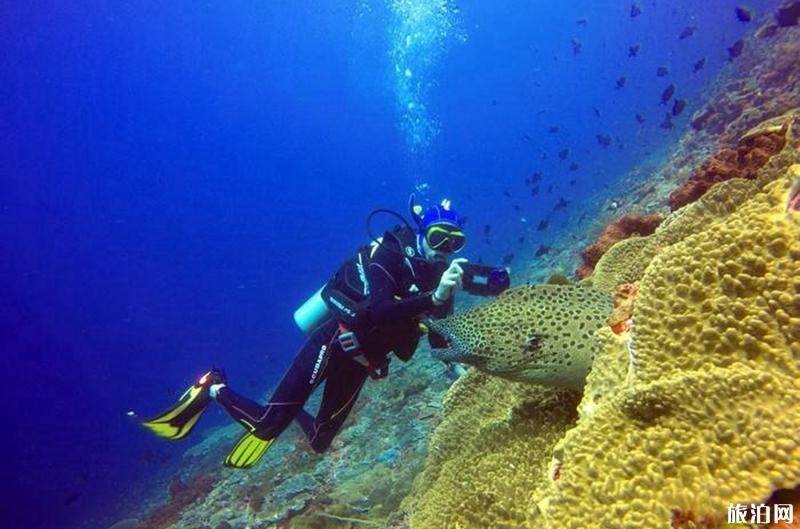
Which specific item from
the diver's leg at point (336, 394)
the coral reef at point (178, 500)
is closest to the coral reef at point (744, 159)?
the diver's leg at point (336, 394)

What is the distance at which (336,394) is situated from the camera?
598 centimetres

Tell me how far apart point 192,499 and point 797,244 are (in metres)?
12.6

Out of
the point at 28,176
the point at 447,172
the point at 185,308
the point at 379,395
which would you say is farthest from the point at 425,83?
the point at 379,395

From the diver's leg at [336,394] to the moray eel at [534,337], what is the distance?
11.0ft

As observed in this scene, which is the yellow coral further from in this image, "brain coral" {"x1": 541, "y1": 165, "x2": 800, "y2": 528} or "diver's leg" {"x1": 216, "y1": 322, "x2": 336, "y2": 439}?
"diver's leg" {"x1": 216, "y1": 322, "x2": 336, "y2": 439}

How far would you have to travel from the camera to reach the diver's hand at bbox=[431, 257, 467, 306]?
13.0ft

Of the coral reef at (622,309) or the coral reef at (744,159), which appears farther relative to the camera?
the coral reef at (744,159)

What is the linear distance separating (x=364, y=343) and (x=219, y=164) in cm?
13807

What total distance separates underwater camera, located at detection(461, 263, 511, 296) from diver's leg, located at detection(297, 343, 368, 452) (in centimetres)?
216

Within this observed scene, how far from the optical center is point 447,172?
187 m

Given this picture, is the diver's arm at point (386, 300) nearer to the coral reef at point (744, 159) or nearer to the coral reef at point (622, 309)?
the coral reef at point (622, 309)

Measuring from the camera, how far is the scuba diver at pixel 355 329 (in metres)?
4.72

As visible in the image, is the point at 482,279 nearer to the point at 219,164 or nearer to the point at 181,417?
the point at 181,417
